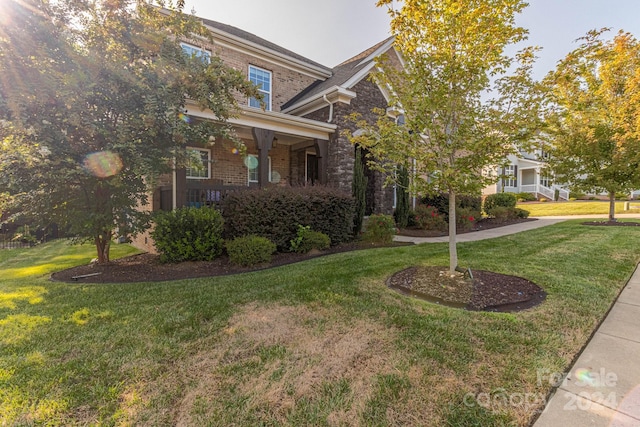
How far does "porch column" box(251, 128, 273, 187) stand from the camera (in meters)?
8.83

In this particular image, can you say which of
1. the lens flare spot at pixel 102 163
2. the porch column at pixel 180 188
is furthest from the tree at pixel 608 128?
the lens flare spot at pixel 102 163

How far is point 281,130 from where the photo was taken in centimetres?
955

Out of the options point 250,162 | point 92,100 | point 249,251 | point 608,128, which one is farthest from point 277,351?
point 608,128

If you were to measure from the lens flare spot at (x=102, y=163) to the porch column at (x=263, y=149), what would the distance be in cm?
393

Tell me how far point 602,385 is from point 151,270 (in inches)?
270

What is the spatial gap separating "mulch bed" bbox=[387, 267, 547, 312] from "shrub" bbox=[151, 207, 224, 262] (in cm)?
412

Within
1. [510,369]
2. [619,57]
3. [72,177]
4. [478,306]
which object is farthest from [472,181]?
[619,57]

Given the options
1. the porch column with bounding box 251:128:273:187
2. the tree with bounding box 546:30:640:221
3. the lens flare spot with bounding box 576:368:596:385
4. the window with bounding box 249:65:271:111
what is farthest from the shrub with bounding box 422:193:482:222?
the lens flare spot with bounding box 576:368:596:385

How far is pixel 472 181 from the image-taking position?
4137 mm

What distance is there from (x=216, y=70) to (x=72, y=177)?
10.8 ft

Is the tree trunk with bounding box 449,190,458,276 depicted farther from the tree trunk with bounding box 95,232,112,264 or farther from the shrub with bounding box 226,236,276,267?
the tree trunk with bounding box 95,232,112,264

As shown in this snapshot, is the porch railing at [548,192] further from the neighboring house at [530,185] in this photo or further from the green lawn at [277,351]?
the green lawn at [277,351]

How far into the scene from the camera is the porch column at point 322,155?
10.6 metres

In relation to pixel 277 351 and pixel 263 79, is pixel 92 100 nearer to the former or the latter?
pixel 277 351
